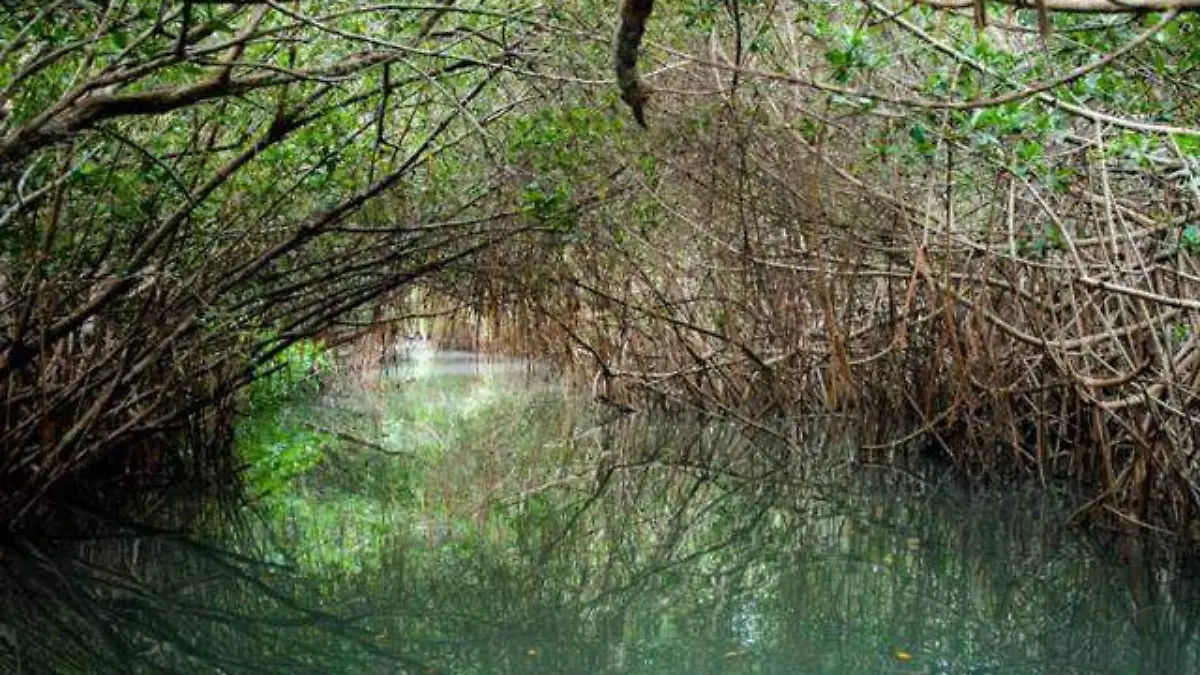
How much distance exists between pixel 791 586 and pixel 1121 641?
4.65 feet

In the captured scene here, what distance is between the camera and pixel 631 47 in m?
2.98

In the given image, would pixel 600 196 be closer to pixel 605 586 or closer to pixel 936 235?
pixel 936 235

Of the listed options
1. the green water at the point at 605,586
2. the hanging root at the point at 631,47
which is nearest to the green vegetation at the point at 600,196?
the hanging root at the point at 631,47

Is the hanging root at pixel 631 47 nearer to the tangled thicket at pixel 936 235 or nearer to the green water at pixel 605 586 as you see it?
the tangled thicket at pixel 936 235

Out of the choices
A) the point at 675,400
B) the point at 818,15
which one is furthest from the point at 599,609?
the point at 675,400

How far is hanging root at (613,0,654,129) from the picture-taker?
2721 millimetres

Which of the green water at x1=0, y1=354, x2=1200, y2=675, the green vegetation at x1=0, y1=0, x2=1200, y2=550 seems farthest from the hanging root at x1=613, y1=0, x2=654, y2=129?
the green water at x1=0, y1=354, x2=1200, y2=675

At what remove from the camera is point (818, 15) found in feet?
15.4

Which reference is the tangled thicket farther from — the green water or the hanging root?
the hanging root

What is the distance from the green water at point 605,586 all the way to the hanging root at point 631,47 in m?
2.02

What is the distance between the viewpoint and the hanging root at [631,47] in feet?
8.93

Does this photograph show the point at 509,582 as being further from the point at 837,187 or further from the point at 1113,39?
the point at 1113,39

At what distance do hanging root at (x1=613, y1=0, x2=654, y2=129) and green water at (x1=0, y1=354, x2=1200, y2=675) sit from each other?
202cm

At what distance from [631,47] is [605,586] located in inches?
125
